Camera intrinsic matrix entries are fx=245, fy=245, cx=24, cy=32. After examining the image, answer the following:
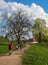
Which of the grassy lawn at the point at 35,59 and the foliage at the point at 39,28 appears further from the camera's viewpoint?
the foliage at the point at 39,28

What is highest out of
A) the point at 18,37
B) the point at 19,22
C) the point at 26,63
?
the point at 19,22

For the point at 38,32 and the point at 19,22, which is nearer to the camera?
the point at 19,22

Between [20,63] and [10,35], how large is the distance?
215 feet

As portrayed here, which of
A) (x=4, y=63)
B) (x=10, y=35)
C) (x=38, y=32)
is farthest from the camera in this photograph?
(x=38, y=32)

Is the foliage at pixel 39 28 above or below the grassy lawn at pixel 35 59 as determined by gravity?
above

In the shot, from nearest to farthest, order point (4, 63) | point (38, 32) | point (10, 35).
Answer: point (4, 63)
point (10, 35)
point (38, 32)

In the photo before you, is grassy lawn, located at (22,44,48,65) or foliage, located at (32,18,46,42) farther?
foliage, located at (32,18,46,42)

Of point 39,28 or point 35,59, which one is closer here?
point 35,59

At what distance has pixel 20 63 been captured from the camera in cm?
2158

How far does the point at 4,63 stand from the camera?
20.7 metres

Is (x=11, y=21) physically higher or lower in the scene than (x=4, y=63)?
higher

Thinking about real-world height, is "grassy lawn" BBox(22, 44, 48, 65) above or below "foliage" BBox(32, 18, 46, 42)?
below

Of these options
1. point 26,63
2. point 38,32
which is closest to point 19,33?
point 38,32

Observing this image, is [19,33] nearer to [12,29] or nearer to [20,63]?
[12,29]
